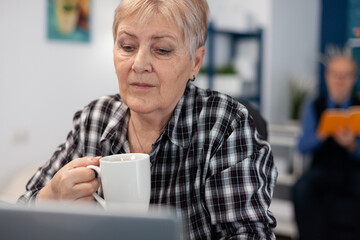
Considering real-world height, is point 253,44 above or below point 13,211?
above

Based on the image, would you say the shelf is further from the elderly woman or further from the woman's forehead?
the woman's forehead

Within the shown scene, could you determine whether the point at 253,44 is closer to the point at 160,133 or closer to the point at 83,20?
the point at 83,20

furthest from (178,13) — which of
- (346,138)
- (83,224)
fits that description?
(346,138)

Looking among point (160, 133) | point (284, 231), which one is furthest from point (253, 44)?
point (160, 133)

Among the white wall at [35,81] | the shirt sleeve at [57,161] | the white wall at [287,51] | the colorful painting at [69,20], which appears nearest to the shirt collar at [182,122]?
the shirt sleeve at [57,161]

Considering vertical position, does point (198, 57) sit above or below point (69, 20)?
below

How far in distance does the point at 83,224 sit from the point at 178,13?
525 mm

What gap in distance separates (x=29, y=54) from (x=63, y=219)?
1.98 m

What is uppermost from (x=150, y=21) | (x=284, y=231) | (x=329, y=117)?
(x=150, y=21)

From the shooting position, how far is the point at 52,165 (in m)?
0.92

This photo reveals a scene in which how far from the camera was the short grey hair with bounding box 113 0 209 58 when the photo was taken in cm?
77

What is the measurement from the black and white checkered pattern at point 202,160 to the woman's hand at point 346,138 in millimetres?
1787

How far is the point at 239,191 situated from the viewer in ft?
2.58

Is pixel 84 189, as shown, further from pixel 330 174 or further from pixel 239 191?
pixel 330 174
